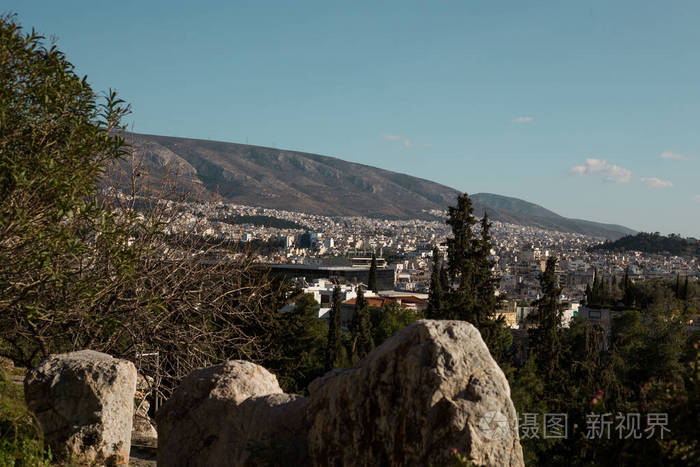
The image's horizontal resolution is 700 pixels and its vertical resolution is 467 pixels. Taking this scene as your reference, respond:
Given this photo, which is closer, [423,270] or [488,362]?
[488,362]

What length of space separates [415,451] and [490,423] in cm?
49

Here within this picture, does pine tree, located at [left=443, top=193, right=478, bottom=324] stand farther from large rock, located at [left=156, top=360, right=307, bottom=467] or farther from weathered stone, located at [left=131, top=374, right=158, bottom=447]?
large rock, located at [left=156, top=360, right=307, bottom=467]

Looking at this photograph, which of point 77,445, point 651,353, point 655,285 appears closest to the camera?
point 77,445

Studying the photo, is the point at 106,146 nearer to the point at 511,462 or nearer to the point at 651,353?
the point at 511,462

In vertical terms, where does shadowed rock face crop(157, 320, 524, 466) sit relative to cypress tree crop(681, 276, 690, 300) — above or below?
above

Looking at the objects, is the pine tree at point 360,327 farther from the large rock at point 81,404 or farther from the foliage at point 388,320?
the large rock at point 81,404

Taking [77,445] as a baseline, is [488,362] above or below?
above

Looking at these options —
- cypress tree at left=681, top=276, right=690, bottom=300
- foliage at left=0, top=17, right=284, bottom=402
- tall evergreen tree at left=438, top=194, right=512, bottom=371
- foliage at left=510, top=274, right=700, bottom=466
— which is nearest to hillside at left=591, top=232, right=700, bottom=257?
cypress tree at left=681, top=276, right=690, bottom=300

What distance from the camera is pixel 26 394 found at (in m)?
6.68

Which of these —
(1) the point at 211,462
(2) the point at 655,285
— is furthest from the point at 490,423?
(2) the point at 655,285

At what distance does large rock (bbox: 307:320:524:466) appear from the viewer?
411 centimetres

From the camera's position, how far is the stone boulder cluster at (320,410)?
4.16 m

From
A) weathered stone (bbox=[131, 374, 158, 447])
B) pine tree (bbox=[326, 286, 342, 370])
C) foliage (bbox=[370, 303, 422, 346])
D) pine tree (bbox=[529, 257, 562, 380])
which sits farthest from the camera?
foliage (bbox=[370, 303, 422, 346])

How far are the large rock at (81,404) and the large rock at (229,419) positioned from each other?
53cm
